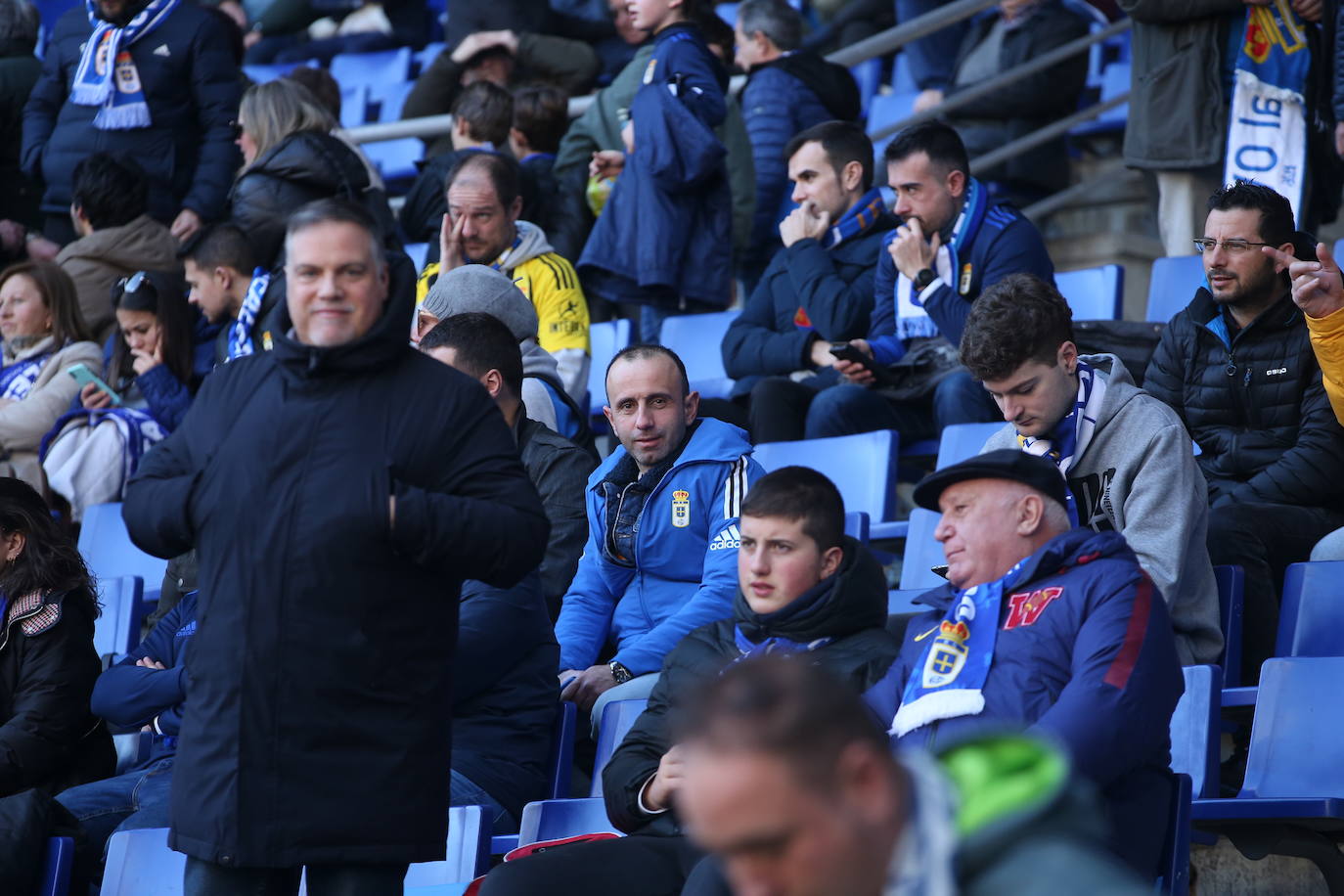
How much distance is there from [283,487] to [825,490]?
112 centimetres

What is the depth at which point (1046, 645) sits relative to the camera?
3.00m

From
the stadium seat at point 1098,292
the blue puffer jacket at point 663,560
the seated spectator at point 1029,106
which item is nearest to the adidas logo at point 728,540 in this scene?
the blue puffer jacket at point 663,560

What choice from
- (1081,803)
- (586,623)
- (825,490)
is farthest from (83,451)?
(1081,803)

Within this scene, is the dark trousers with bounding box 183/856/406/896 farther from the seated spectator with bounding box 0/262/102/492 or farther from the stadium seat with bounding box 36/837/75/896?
the seated spectator with bounding box 0/262/102/492

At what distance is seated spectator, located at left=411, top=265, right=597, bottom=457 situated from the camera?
4984mm

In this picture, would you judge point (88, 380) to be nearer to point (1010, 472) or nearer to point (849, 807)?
point (1010, 472)

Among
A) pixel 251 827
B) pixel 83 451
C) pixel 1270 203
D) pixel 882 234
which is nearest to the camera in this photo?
pixel 251 827

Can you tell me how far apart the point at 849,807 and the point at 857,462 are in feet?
12.2

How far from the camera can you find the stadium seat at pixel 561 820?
3520mm

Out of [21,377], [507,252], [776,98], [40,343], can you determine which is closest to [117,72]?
[40,343]

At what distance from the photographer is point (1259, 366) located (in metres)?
4.50

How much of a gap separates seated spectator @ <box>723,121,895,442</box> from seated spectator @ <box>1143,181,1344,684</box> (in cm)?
120

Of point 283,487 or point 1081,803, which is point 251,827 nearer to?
point 283,487

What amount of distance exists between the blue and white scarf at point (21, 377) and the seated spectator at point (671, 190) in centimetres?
195
